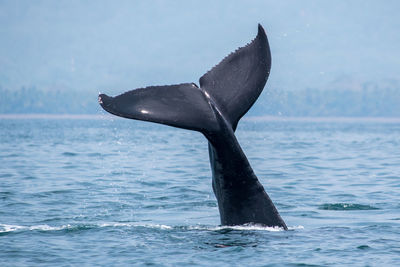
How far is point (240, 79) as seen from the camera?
982cm

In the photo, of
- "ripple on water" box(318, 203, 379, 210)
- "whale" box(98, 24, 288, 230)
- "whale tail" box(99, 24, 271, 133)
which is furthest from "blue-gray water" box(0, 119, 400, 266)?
"whale tail" box(99, 24, 271, 133)

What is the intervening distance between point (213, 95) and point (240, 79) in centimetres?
39

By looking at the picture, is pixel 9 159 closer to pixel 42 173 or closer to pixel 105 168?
pixel 105 168

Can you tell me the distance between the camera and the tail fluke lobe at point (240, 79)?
966 cm

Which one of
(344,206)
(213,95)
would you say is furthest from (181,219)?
(213,95)

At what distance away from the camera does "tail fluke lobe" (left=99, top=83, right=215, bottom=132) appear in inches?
339

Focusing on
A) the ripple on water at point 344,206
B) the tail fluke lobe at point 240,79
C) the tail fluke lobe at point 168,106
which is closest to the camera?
the tail fluke lobe at point 168,106

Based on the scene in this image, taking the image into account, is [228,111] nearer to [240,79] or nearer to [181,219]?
[240,79]

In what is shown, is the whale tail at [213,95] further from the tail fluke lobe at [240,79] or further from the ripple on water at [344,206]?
the ripple on water at [344,206]

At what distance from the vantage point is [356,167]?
25.3m

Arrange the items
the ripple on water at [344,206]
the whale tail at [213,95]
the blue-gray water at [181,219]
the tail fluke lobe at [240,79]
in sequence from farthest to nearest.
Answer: the ripple on water at [344,206] → the tail fluke lobe at [240,79] → the blue-gray water at [181,219] → the whale tail at [213,95]

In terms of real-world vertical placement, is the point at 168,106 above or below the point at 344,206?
above

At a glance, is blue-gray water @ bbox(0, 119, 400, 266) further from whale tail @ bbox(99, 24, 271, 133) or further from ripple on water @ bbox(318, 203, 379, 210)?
whale tail @ bbox(99, 24, 271, 133)

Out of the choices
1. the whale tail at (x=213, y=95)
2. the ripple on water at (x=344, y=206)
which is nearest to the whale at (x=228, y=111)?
the whale tail at (x=213, y=95)
